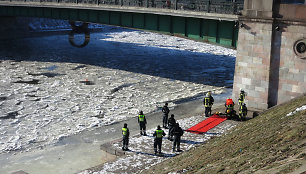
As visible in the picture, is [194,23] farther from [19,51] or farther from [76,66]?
[19,51]

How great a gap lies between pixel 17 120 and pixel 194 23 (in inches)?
594

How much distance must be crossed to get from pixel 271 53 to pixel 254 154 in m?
13.0

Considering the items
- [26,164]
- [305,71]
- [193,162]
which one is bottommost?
[26,164]

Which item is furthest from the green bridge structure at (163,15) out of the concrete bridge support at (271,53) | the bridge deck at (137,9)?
the concrete bridge support at (271,53)

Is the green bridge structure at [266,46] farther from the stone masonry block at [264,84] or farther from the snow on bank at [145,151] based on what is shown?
the snow on bank at [145,151]

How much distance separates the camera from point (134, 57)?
49594mm

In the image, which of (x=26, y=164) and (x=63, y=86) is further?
(x=63, y=86)

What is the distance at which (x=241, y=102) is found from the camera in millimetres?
24406

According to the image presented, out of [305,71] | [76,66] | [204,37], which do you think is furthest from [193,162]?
[76,66]

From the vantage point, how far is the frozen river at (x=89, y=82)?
2403 cm

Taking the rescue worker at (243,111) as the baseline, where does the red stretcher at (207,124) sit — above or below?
below

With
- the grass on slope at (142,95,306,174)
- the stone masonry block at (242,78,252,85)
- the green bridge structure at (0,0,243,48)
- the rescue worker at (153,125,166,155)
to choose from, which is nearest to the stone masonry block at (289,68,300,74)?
the stone masonry block at (242,78,252,85)

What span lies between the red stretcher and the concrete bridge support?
297 cm

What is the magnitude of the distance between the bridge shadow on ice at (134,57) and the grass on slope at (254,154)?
19.4m
